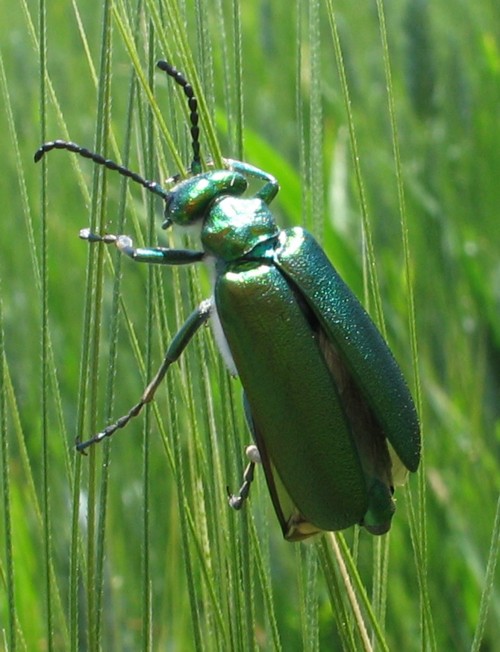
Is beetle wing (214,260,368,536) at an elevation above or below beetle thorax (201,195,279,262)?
below

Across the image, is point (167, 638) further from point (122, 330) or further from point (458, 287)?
point (458, 287)

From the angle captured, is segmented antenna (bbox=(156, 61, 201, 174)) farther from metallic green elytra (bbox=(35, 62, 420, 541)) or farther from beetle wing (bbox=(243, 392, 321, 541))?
beetle wing (bbox=(243, 392, 321, 541))

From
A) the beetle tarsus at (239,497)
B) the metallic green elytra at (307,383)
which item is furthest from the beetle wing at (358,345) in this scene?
the beetle tarsus at (239,497)

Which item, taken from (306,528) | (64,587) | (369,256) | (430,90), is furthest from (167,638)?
(430,90)

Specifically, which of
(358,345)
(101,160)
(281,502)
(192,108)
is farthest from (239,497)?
(192,108)

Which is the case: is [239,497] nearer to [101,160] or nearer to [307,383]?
[307,383]

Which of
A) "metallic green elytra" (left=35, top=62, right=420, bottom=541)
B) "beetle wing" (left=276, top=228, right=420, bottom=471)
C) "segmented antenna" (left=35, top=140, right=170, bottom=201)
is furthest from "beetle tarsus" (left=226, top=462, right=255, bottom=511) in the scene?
"segmented antenna" (left=35, top=140, right=170, bottom=201)
